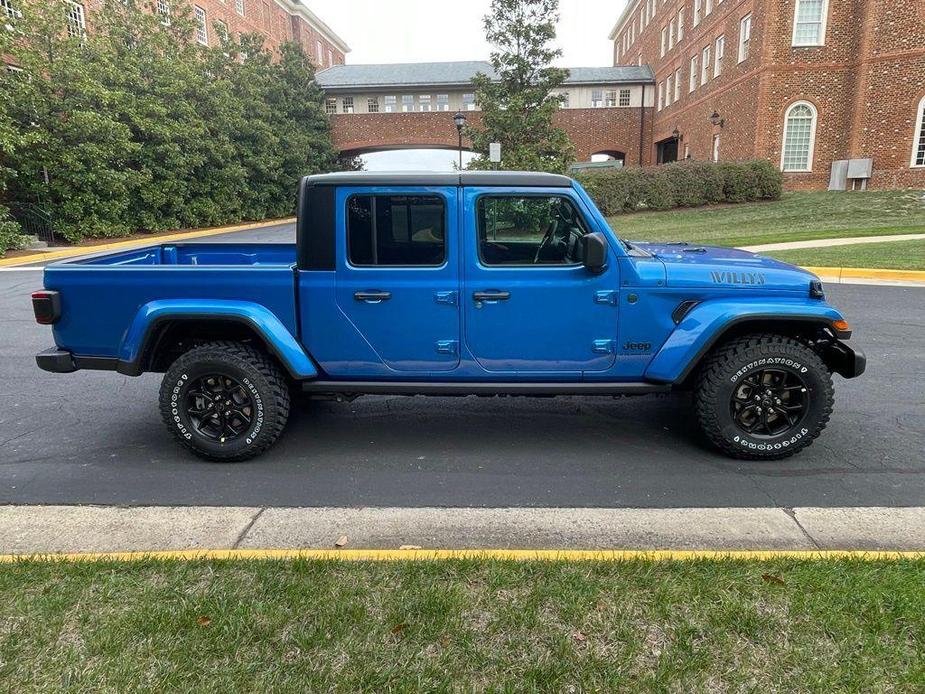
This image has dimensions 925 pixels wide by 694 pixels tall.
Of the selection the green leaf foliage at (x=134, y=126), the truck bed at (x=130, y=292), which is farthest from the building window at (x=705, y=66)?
the truck bed at (x=130, y=292)

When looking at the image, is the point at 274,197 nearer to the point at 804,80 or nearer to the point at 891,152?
the point at 804,80

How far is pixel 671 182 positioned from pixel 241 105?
18849 mm

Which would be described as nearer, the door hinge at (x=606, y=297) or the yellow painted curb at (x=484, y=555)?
the yellow painted curb at (x=484, y=555)

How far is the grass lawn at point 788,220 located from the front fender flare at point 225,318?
1447cm

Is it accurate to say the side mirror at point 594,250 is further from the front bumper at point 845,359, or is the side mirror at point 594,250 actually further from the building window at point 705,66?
the building window at point 705,66

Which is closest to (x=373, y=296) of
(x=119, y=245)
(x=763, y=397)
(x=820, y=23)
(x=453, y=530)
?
(x=453, y=530)

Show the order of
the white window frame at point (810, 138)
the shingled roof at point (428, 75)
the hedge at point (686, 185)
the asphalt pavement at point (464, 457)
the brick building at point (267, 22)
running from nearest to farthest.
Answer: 1. the asphalt pavement at point (464, 457)
2. the hedge at point (686, 185)
3. the white window frame at point (810, 138)
4. the brick building at point (267, 22)
5. the shingled roof at point (428, 75)

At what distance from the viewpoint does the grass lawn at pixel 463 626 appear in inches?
90.0

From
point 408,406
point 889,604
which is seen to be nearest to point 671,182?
point 408,406

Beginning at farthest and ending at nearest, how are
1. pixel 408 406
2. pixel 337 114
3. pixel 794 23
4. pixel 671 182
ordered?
1. pixel 337 114
2. pixel 794 23
3. pixel 671 182
4. pixel 408 406

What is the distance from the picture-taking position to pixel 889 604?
2.61 meters

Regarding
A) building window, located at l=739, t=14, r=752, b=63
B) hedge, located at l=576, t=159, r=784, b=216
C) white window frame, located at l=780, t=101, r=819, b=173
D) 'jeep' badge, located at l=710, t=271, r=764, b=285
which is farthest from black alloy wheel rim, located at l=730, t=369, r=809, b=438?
building window, located at l=739, t=14, r=752, b=63

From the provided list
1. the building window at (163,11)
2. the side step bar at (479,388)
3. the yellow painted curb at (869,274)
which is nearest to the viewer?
the side step bar at (479,388)

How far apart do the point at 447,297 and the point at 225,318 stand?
1417 mm
